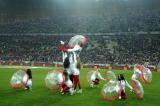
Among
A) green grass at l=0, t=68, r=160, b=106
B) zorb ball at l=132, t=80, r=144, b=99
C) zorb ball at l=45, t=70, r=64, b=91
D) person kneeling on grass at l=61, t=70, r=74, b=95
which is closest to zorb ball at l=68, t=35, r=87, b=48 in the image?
person kneeling on grass at l=61, t=70, r=74, b=95

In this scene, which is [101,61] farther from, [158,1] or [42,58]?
[158,1]

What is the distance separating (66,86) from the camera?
19750mm

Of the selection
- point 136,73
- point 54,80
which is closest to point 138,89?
point 136,73

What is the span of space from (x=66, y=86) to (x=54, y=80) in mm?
1330

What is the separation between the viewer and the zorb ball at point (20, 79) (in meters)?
22.6

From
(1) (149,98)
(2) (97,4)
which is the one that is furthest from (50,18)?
(1) (149,98)

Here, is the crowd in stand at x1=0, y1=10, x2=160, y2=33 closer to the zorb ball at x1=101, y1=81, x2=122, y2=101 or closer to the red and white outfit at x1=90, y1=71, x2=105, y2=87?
the red and white outfit at x1=90, y1=71, x2=105, y2=87

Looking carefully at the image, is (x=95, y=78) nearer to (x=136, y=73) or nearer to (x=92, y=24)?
(x=136, y=73)

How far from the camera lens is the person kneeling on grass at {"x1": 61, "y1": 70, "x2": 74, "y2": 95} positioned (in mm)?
19375

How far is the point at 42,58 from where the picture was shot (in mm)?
69625

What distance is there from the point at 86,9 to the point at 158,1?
16469 mm

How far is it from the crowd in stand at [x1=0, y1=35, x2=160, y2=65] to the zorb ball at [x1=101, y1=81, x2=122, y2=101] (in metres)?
42.5

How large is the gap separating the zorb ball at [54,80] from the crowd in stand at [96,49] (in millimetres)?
39988

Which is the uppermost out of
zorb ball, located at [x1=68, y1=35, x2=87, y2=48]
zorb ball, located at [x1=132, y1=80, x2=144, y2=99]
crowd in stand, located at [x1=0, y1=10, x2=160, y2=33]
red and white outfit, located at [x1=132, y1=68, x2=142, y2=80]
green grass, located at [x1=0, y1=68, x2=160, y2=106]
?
crowd in stand, located at [x1=0, y1=10, x2=160, y2=33]
